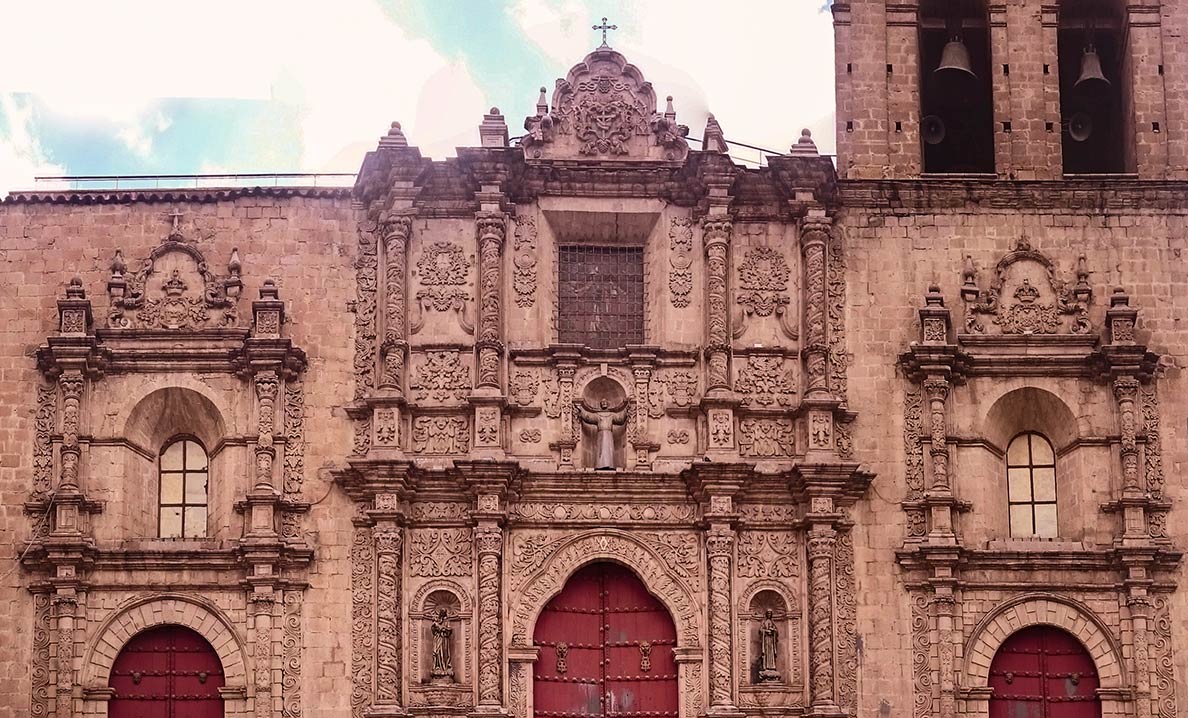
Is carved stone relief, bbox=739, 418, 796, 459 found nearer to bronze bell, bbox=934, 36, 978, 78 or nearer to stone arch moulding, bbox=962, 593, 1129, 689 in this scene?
stone arch moulding, bbox=962, 593, 1129, 689

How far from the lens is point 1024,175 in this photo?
25594 millimetres

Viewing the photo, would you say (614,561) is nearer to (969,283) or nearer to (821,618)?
(821,618)

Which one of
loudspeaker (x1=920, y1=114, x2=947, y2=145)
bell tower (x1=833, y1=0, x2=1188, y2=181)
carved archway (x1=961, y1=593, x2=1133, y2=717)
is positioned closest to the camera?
carved archway (x1=961, y1=593, x2=1133, y2=717)

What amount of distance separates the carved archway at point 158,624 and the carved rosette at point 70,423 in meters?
1.70

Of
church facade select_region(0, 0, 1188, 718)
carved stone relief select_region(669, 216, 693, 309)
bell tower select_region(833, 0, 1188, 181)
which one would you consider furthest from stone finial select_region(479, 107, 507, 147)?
bell tower select_region(833, 0, 1188, 181)

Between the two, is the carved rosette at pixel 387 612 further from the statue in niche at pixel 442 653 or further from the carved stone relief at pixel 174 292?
the carved stone relief at pixel 174 292

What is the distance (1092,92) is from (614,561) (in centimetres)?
928

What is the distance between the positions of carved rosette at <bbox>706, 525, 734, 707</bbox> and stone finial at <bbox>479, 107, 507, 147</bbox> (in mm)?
5597

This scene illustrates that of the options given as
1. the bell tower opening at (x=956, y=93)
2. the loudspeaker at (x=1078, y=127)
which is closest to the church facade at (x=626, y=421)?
the bell tower opening at (x=956, y=93)

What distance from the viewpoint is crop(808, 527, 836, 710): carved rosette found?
926 inches

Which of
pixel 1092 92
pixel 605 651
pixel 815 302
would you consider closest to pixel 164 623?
pixel 605 651

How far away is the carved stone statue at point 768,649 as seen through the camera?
23798 millimetres

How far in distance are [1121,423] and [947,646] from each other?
351 cm

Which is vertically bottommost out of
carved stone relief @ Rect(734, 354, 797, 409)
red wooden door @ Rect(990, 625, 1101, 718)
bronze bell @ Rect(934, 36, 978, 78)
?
red wooden door @ Rect(990, 625, 1101, 718)
